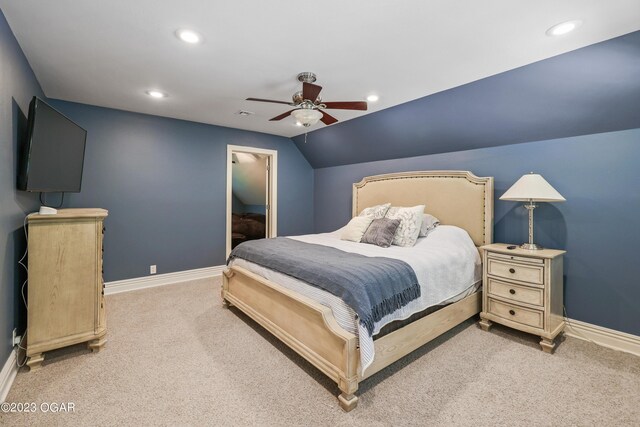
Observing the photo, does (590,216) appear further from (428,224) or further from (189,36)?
(189,36)

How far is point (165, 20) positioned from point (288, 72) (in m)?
1.06

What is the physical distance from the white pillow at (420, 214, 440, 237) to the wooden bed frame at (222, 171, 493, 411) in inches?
6.6

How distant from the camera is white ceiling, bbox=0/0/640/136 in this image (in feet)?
5.93

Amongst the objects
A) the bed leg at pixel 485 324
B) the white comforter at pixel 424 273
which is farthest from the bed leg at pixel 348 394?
the bed leg at pixel 485 324

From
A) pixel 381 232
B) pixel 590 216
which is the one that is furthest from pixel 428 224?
pixel 590 216

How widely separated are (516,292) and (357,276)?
5.55 ft

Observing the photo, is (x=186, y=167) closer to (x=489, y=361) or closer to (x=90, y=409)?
(x=90, y=409)

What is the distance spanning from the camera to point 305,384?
78.1 inches

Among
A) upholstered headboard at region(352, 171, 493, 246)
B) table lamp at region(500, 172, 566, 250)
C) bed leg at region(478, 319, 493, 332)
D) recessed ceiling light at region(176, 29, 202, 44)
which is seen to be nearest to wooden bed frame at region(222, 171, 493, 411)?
upholstered headboard at region(352, 171, 493, 246)

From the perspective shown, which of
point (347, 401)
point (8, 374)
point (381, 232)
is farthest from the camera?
point (381, 232)

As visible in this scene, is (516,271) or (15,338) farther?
(516,271)

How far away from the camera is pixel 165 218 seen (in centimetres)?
423

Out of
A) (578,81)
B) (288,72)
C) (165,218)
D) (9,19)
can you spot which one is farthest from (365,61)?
(165,218)

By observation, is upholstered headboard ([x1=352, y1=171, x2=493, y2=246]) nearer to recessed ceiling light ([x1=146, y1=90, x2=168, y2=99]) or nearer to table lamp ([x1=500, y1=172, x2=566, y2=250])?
table lamp ([x1=500, y1=172, x2=566, y2=250])
